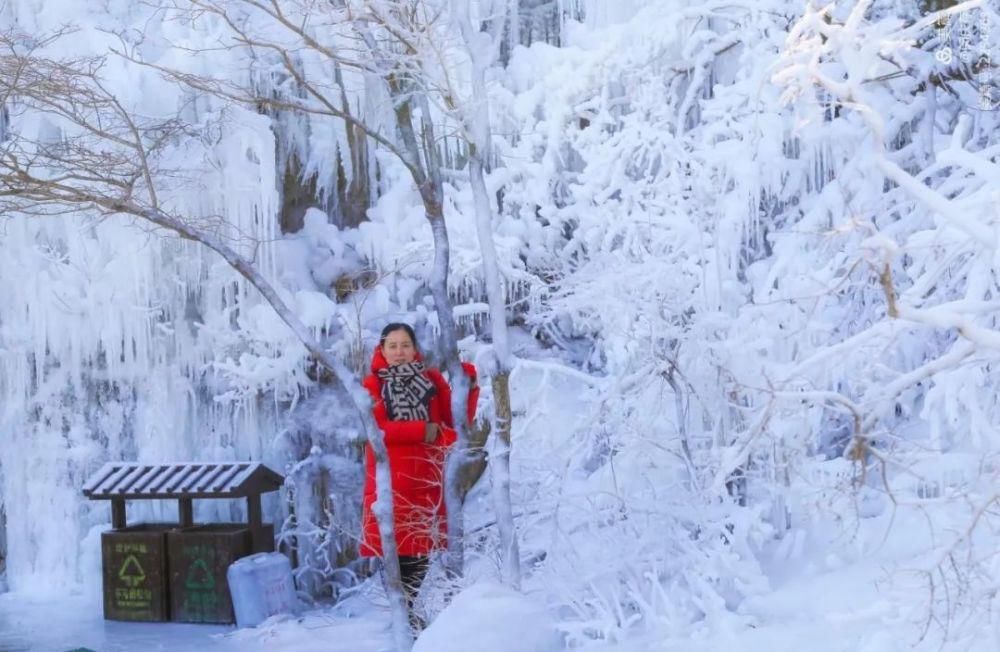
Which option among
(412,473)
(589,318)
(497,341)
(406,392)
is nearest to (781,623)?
(497,341)

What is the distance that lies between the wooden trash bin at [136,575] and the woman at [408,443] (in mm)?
2116

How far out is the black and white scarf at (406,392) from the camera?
5.32 m

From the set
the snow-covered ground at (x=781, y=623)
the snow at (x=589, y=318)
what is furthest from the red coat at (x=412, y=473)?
the snow-covered ground at (x=781, y=623)

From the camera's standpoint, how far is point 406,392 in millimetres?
5332

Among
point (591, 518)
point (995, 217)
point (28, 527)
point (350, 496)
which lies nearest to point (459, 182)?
point (350, 496)

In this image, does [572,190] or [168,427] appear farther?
[168,427]

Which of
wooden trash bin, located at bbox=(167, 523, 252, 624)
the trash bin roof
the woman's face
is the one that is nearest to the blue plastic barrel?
wooden trash bin, located at bbox=(167, 523, 252, 624)

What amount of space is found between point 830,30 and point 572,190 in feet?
12.8

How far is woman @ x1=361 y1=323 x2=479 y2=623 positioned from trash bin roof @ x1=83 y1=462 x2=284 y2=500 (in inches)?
66.3

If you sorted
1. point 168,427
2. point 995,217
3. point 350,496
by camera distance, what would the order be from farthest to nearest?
point 168,427 < point 350,496 < point 995,217

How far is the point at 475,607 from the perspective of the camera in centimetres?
425

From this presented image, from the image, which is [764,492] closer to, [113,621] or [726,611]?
[726,611]

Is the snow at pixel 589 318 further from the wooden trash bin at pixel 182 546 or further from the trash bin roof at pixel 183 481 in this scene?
the trash bin roof at pixel 183 481

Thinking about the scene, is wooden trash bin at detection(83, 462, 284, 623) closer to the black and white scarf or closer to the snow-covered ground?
the snow-covered ground
